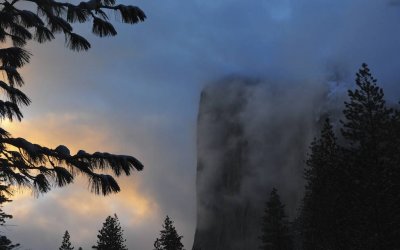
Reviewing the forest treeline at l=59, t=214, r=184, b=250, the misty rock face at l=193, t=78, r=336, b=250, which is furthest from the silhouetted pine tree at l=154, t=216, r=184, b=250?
the misty rock face at l=193, t=78, r=336, b=250

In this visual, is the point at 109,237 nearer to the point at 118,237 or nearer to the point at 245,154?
the point at 118,237

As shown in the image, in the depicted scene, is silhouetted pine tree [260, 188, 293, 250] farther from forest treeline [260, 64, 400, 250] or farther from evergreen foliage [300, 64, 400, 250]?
evergreen foliage [300, 64, 400, 250]

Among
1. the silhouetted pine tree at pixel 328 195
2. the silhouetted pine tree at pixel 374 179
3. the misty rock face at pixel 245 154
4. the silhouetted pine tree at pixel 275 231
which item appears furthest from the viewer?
Answer: the misty rock face at pixel 245 154

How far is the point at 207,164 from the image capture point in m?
175

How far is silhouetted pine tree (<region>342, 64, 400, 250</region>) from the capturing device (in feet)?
99.5

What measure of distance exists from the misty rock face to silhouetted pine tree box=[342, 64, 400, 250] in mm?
95789

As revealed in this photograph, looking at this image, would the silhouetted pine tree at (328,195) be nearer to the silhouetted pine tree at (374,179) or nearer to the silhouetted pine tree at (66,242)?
the silhouetted pine tree at (374,179)

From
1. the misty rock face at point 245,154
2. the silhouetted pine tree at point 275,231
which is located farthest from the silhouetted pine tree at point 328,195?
the misty rock face at point 245,154

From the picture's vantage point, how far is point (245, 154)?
542 feet

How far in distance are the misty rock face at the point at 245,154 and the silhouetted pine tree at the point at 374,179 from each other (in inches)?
3771

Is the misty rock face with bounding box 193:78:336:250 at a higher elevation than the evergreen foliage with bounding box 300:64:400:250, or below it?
higher

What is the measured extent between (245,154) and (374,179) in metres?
135

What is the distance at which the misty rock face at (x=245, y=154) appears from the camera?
14150 cm

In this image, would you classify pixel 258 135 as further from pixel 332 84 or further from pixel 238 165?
pixel 332 84
